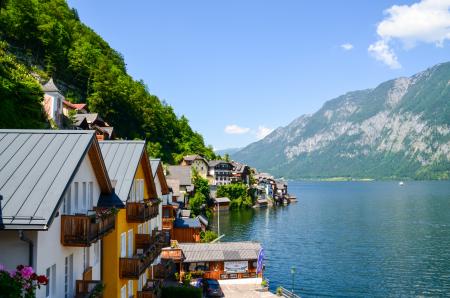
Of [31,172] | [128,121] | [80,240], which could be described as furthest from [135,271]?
[128,121]

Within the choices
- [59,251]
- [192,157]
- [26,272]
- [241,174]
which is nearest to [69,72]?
[192,157]

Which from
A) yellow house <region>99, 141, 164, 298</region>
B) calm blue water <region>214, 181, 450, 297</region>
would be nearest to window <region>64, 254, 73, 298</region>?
yellow house <region>99, 141, 164, 298</region>

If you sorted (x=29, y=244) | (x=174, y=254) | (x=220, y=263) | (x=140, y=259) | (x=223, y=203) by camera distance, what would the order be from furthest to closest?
(x=223, y=203)
(x=220, y=263)
(x=174, y=254)
(x=140, y=259)
(x=29, y=244)

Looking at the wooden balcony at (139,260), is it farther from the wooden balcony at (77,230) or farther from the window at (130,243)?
the wooden balcony at (77,230)

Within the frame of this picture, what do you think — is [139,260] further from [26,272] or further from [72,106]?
[72,106]

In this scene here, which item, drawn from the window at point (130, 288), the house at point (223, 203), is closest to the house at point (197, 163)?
the house at point (223, 203)

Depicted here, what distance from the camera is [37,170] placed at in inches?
655

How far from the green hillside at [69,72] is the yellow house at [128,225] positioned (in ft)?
93.4

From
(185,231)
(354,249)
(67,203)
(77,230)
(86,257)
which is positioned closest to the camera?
(77,230)

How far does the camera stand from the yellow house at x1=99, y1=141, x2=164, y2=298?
77.8 feet

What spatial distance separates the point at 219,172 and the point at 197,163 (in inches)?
536

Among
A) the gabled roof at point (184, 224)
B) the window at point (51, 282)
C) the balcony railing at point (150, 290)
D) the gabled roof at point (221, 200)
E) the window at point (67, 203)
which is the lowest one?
the balcony railing at point (150, 290)

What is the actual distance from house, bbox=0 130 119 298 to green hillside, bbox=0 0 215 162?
35.3m

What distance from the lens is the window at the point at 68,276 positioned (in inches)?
696
